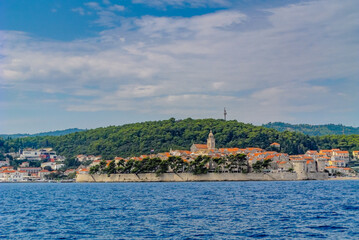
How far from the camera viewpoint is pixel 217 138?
5915 inches

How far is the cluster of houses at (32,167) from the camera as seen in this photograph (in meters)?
144

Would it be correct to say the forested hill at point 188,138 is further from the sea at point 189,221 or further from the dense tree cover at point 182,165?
the sea at point 189,221

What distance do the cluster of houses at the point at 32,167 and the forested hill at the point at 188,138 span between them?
380 inches

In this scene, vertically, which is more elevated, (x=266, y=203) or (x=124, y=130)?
(x=124, y=130)

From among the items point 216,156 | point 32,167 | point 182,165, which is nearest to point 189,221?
point 182,165

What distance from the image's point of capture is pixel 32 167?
159m

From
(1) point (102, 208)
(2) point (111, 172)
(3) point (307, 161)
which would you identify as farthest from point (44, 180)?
(1) point (102, 208)

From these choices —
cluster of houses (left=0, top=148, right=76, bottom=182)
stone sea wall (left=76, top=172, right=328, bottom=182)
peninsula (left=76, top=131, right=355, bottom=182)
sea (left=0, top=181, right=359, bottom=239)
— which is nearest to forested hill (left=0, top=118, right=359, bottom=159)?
cluster of houses (left=0, top=148, right=76, bottom=182)

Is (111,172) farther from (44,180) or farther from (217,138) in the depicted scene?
(217,138)

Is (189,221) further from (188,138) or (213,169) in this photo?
(188,138)

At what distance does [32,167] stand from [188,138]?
51.5 m

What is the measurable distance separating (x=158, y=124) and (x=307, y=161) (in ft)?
218

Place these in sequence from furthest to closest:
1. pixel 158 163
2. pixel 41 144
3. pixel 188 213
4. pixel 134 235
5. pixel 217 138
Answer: pixel 41 144 < pixel 217 138 < pixel 158 163 < pixel 188 213 < pixel 134 235

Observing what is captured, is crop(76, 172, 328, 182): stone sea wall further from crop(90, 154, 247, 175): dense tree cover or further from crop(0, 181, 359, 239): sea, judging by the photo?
crop(0, 181, 359, 239): sea
